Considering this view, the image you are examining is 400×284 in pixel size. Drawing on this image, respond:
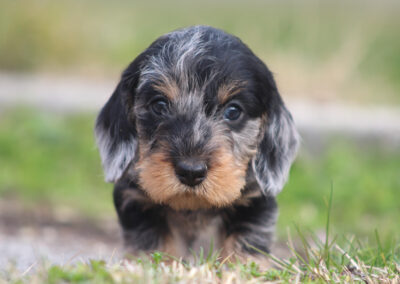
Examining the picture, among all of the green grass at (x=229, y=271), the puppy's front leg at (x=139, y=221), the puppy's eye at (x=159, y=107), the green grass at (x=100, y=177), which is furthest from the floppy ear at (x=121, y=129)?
the green grass at (x=100, y=177)

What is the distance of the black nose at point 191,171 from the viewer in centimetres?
384

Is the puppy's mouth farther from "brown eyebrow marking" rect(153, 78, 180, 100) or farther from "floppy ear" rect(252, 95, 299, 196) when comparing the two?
"floppy ear" rect(252, 95, 299, 196)

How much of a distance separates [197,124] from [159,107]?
413mm

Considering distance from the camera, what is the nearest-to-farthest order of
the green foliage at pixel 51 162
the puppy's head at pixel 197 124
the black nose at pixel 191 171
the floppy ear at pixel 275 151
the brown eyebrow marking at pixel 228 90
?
1. the black nose at pixel 191 171
2. the puppy's head at pixel 197 124
3. the brown eyebrow marking at pixel 228 90
4. the floppy ear at pixel 275 151
5. the green foliage at pixel 51 162

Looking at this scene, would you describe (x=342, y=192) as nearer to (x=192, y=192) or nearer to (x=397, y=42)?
(x=192, y=192)

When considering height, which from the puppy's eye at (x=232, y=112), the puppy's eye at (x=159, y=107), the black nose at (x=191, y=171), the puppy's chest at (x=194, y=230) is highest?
the puppy's eye at (x=159, y=107)

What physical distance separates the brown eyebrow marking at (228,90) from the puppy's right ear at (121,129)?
29.3 inches

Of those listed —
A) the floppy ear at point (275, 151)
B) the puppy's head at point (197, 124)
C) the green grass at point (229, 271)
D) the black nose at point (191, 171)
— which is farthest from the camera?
the floppy ear at point (275, 151)

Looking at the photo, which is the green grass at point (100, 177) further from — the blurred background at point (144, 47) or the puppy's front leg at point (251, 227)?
the puppy's front leg at point (251, 227)

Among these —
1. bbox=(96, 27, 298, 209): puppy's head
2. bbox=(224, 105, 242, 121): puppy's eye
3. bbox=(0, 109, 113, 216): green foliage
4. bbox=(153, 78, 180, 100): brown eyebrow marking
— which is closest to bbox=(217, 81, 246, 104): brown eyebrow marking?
bbox=(96, 27, 298, 209): puppy's head

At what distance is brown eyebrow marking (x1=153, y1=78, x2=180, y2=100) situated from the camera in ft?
14.4

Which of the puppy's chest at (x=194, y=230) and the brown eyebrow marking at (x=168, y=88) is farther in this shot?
the puppy's chest at (x=194, y=230)

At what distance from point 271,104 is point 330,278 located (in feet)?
5.84

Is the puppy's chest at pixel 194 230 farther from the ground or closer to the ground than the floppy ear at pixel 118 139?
closer to the ground
